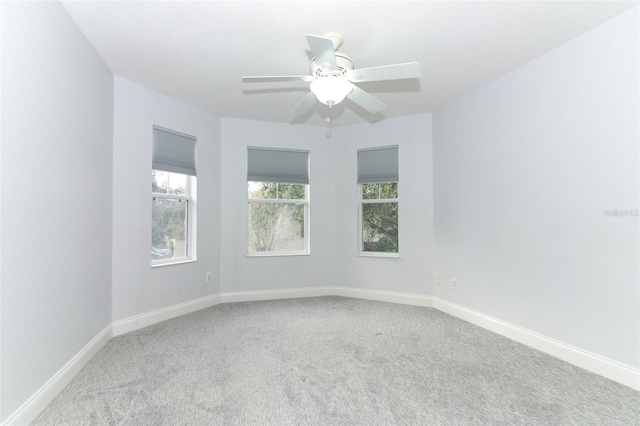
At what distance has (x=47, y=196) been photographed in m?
2.10

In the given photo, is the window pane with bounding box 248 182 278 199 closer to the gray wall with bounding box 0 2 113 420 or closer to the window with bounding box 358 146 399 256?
the window with bounding box 358 146 399 256

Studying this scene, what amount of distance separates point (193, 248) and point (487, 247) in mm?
3424

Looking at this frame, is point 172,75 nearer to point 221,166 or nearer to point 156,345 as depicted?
point 221,166

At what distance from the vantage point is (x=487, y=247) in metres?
3.51

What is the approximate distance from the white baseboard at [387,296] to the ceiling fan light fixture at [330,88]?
3076 millimetres

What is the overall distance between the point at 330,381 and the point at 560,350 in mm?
1925

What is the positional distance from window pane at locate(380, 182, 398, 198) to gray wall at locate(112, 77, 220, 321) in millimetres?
2471

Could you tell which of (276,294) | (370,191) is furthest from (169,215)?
(370,191)

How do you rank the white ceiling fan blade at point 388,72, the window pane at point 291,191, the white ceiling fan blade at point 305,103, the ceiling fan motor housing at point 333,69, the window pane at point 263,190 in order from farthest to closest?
1. the window pane at point 291,191
2. the window pane at point 263,190
3. the white ceiling fan blade at point 305,103
4. the ceiling fan motor housing at point 333,69
5. the white ceiling fan blade at point 388,72

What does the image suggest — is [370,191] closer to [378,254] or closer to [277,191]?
[378,254]

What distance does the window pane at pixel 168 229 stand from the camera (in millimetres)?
3783

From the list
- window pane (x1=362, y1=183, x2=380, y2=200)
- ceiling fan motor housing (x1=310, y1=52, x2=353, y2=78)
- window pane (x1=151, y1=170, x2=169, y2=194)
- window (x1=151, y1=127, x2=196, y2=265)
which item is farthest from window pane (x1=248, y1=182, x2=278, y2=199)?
ceiling fan motor housing (x1=310, y1=52, x2=353, y2=78)

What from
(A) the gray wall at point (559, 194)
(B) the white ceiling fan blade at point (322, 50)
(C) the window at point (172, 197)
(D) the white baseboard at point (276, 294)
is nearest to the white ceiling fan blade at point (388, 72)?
(B) the white ceiling fan blade at point (322, 50)

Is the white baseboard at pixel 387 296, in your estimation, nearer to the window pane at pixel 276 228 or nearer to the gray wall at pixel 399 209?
the gray wall at pixel 399 209
